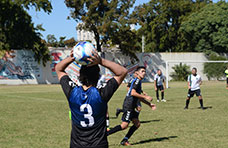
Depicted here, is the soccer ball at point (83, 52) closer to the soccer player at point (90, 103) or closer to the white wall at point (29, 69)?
the soccer player at point (90, 103)

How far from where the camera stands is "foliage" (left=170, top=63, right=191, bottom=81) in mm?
48812

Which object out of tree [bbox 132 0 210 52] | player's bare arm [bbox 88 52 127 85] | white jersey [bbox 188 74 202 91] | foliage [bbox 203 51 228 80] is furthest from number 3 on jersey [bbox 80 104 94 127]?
tree [bbox 132 0 210 52]

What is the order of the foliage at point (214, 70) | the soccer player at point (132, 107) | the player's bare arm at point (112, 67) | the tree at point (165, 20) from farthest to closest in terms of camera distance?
the tree at point (165, 20) < the foliage at point (214, 70) < the soccer player at point (132, 107) < the player's bare arm at point (112, 67)

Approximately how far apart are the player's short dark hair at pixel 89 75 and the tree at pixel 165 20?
186ft

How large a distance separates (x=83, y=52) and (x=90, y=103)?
57 cm

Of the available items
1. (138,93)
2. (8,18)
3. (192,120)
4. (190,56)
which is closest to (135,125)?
(138,93)

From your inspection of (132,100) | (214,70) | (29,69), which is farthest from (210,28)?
(132,100)

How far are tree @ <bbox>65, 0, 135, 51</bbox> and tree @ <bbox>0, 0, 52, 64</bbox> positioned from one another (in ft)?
18.0

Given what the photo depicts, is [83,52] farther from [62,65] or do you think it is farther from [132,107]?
[132,107]

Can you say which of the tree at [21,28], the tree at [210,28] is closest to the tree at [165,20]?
the tree at [210,28]

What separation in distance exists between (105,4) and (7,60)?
43.0ft

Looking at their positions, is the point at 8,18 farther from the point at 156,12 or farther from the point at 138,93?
the point at 138,93

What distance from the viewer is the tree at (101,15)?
44.5 metres

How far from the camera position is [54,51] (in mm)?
43562
